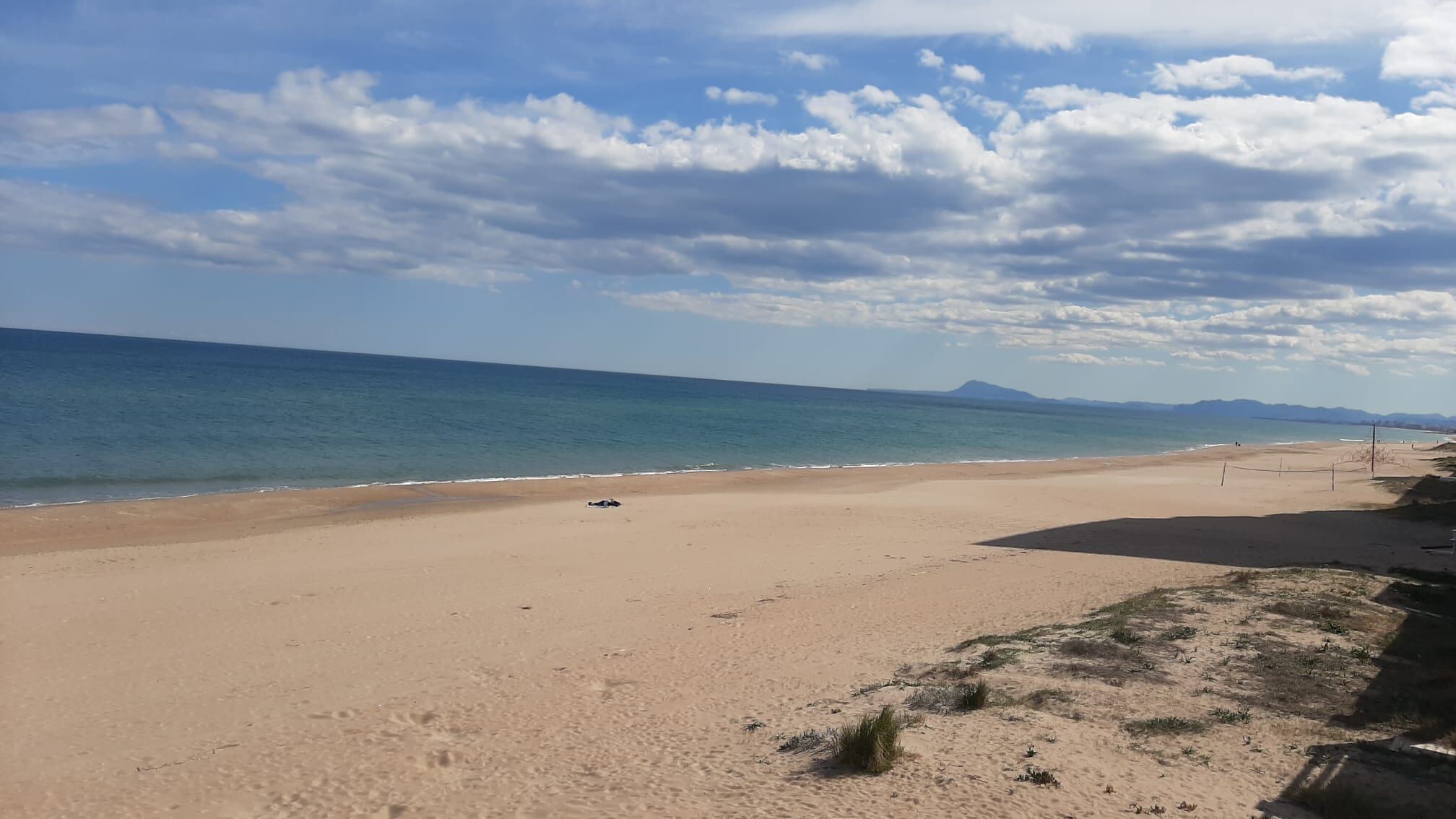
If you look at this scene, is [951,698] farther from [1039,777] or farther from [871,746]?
[1039,777]

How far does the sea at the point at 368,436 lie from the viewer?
26875 millimetres

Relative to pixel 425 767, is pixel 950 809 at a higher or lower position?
higher

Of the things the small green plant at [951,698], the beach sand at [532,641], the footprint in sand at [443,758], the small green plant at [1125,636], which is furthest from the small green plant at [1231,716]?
the footprint in sand at [443,758]

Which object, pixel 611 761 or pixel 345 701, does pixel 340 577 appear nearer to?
pixel 345 701

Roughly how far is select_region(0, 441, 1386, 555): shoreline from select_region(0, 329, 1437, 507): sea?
1.32 metres

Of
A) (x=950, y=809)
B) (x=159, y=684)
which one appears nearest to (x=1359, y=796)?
(x=950, y=809)

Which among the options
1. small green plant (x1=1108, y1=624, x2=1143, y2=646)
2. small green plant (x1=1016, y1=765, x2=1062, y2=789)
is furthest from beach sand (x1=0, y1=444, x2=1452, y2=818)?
small green plant (x1=1108, y1=624, x2=1143, y2=646)

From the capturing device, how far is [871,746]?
20.6ft

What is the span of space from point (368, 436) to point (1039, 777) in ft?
125

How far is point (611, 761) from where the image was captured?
22.8ft

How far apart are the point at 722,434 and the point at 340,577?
4031 cm

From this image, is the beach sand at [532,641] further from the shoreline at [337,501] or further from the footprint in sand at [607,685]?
the shoreline at [337,501]

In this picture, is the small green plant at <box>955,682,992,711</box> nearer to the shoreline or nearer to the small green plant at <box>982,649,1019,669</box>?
the small green plant at <box>982,649,1019,669</box>

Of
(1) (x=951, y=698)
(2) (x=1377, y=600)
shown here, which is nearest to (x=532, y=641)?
(1) (x=951, y=698)
